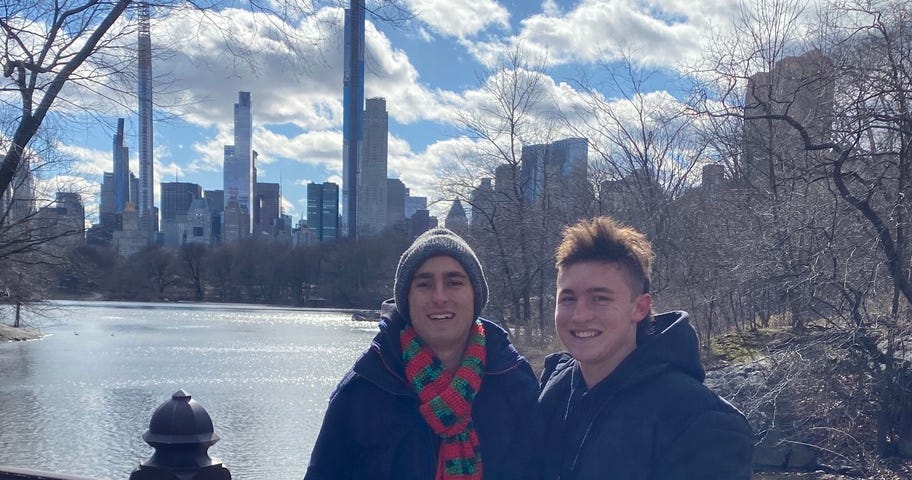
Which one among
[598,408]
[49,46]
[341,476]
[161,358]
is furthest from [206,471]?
[161,358]

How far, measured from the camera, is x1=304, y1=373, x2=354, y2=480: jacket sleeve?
2.38 meters

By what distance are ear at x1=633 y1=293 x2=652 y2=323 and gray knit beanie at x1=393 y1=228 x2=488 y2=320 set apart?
52cm

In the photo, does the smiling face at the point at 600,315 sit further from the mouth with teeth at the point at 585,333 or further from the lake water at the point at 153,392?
the lake water at the point at 153,392

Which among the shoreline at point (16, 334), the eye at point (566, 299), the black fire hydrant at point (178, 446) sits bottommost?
the shoreline at point (16, 334)

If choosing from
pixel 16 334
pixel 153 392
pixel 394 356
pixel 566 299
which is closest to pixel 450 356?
pixel 394 356

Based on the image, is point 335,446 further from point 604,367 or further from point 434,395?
point 604,367

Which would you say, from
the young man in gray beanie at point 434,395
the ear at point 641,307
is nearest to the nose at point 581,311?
the ear at point 641,307

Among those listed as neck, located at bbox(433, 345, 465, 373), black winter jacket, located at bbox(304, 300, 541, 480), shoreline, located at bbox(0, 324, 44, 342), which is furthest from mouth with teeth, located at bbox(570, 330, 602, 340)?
shoreline, located at bbox(0, 324, 44, 342)

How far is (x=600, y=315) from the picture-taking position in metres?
2.29

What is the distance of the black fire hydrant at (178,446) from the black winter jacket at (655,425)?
4.38ft

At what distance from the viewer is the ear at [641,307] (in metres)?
2.34

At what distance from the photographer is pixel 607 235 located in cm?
231

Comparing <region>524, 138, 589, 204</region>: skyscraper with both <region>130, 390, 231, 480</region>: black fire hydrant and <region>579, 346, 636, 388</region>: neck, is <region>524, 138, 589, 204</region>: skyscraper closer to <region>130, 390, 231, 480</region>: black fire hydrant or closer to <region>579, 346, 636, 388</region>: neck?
<region>130, 390, 231, 480</region>: black fire hydrant

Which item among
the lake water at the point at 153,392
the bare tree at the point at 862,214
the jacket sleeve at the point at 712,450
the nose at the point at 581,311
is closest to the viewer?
the jacket sleeve at the point at 712,450
